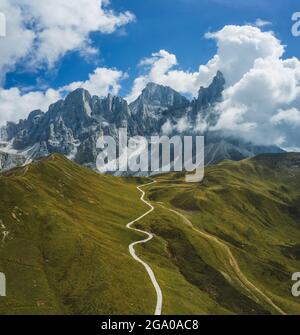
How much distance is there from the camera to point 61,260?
122875 mm

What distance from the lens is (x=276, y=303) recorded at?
527ft

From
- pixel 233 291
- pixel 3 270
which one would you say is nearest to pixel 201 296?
pixel 233 291

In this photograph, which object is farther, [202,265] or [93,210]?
[93,210]

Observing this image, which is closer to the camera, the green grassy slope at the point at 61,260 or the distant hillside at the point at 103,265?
the green grassy slope at the point at 61,260

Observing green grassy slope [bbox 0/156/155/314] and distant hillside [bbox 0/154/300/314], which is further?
distant hillside [bbox 0/154/300/314]

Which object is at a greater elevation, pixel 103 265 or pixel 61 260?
pixel 61 260

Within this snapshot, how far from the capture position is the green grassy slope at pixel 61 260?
103 meters

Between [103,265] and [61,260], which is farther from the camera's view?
[61,260]

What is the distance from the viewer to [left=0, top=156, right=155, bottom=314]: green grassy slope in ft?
338
